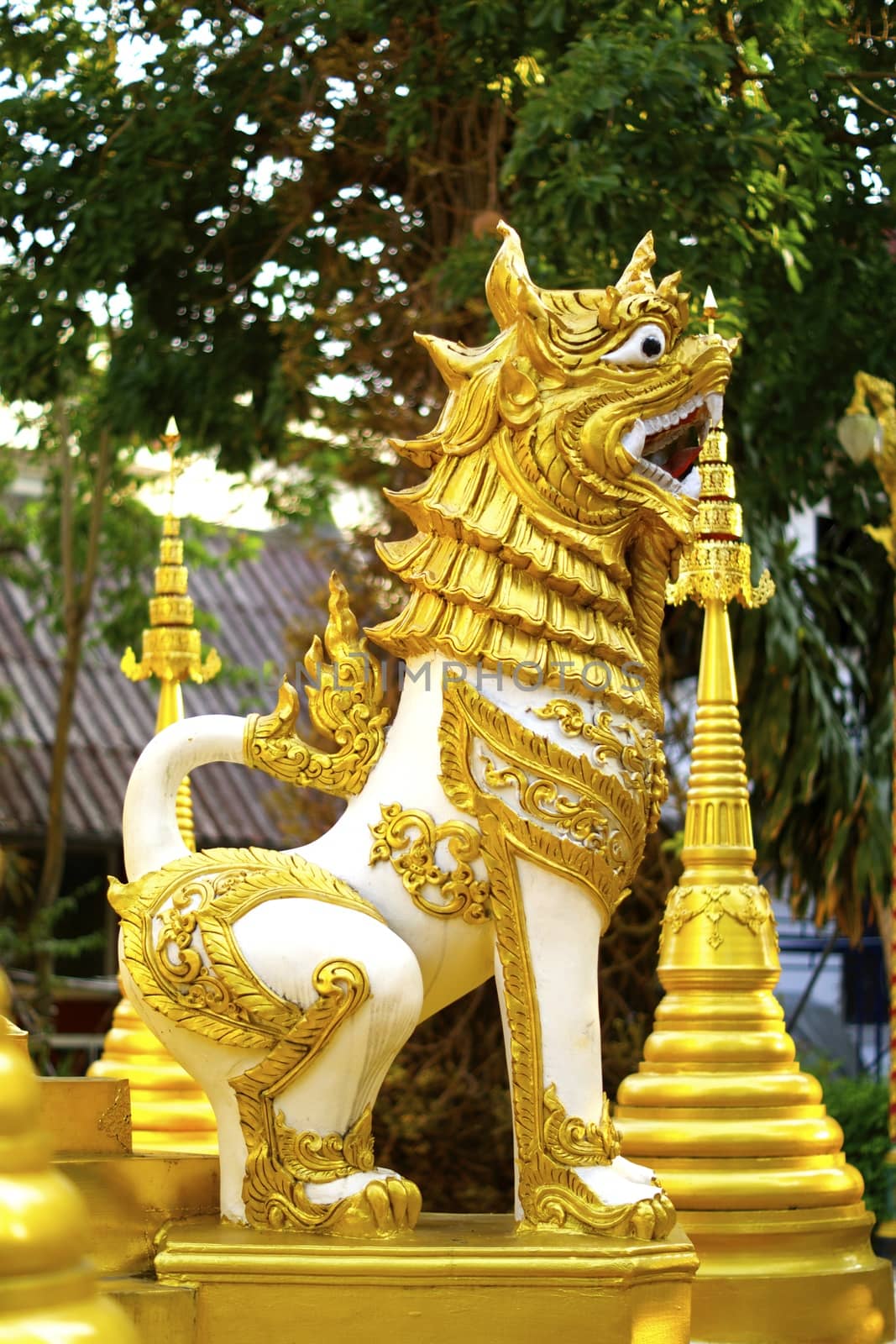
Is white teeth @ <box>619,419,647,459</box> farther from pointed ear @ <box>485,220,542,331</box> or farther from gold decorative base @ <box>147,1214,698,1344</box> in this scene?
gold decorative base @ <box>147,1214,698,1344</box>

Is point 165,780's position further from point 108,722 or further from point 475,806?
point 108,722

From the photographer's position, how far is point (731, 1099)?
13.8ft

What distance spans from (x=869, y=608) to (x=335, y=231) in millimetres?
3161

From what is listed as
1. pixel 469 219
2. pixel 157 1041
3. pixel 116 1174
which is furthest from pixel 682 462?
pixel 469 219

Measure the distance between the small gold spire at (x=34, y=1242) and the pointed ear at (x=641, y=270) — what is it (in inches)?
86.0

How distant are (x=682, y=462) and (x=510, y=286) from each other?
1.59ft

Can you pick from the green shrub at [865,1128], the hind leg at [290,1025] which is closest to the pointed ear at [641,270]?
the hind leg at [290,1025]

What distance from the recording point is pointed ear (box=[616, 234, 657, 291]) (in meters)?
3.25

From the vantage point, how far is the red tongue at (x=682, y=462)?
10.9 feet

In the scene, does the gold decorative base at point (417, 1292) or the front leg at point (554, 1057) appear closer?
the gold decorative base at point (417, 1292)

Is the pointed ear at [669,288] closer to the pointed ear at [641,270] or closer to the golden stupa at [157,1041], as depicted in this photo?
the pointed ear at [641,270]

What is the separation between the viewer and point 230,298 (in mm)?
7840

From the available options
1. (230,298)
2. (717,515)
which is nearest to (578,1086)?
(717,515)

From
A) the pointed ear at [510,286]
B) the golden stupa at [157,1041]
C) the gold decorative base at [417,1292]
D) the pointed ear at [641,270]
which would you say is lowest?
the gold decorative base at [417,1292]
